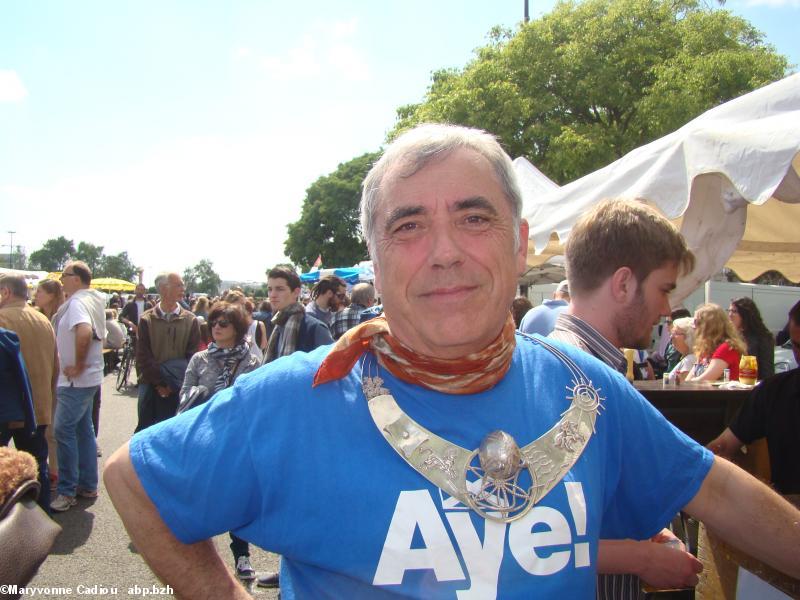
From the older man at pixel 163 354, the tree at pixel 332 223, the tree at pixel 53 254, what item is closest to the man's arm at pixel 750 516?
the older man at pixel 163 354

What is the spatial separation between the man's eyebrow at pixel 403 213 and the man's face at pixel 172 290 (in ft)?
16.8

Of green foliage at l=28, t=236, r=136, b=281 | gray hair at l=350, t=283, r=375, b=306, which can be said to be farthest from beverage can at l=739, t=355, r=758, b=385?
green foliage at l=28, t=236, r=136, b=281

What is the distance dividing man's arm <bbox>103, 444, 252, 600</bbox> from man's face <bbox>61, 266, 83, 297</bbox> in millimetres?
→ 5310

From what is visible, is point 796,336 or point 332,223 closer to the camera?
point 796,336

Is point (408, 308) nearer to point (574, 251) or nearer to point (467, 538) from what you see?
point (467, 538)

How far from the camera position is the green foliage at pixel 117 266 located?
10444 cm

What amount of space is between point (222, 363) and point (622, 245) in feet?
11.1

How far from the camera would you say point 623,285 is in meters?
2.22

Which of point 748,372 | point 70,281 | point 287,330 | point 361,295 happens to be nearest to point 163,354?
point 70,281

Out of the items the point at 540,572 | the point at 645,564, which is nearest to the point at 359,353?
the point at 540,572

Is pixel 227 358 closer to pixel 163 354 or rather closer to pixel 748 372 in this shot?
pixel 163 354

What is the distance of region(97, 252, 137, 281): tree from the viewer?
343 ft

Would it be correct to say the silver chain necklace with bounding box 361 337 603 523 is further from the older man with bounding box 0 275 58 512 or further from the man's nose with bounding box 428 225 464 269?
the older man with bounding box 0 275 58 512

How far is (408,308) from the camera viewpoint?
1.42 metres
